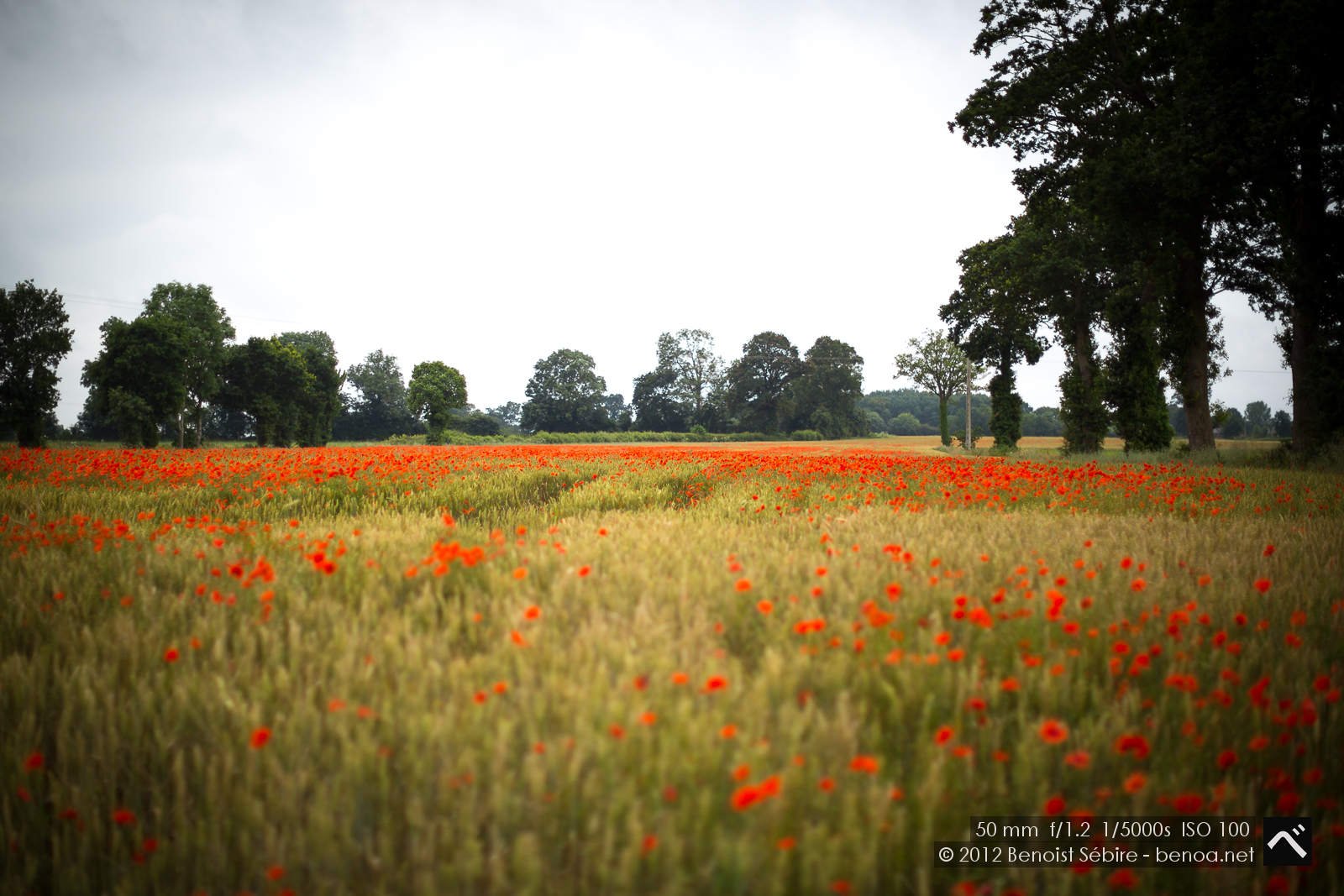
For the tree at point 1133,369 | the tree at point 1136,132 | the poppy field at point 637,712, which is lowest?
the poppy field at point 637,712

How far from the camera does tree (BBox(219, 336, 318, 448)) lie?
49.4 m

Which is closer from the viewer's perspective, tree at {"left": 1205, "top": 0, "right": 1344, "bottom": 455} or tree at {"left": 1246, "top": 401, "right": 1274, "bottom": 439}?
tree at {"left": 1205, "top": 0, "right": 1344, "bottom": 455}


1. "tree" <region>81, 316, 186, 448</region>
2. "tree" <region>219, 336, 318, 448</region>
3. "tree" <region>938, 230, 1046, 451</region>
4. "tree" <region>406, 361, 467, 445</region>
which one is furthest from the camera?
"tree" <region>406, 361, 467, 445</region>

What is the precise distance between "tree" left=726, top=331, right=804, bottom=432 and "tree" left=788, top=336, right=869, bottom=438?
11.7 feet

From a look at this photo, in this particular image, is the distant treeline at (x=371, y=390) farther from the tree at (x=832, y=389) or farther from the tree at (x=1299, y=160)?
the tree at (x=1299, y=160)

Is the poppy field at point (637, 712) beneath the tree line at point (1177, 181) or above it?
beneath

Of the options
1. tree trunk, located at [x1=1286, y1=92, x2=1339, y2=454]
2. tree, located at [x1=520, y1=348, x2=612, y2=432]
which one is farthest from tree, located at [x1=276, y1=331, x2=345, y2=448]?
tree trunk, located at [x1=1286, y1=92, x2=1339, y2=454]

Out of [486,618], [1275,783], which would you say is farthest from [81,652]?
[1275,783]

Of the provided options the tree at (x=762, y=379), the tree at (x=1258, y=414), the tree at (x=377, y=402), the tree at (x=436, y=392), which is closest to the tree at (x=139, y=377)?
the tree at (x=436, y=392)

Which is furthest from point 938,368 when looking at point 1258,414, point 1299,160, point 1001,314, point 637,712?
point 1258,414

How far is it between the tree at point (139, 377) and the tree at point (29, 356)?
5.75m

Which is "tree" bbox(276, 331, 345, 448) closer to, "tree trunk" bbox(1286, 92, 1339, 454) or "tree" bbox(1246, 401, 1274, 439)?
"tree trunk" bbox(1286, 92, 1339, 454)

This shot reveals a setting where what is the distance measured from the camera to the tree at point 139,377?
39.3 metres

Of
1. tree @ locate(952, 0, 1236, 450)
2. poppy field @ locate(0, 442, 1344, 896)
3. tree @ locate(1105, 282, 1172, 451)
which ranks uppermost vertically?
tree @ locate(952, 0, 1236, 450)
